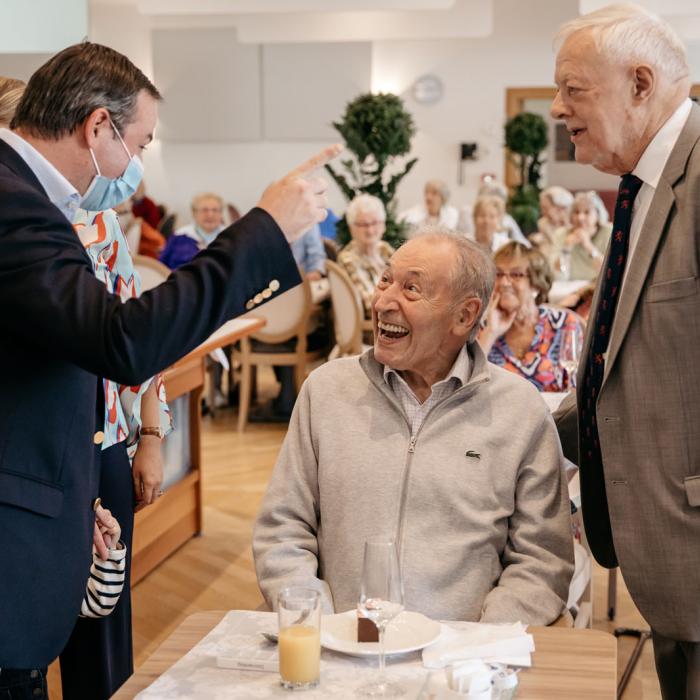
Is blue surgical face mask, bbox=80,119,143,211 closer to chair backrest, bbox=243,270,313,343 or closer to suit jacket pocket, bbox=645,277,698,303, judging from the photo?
suit jacket pocket, bbox=645,277,698,303

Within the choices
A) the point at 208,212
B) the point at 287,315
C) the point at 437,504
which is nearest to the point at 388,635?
the point at 437,504

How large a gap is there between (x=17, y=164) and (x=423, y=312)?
0.89 metres

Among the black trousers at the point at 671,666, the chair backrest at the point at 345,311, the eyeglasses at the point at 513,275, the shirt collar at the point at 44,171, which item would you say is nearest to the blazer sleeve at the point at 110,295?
the shirt collar at the point at 44,171

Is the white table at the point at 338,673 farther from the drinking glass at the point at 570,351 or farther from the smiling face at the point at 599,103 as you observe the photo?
the drinking glass at the point at 570,351

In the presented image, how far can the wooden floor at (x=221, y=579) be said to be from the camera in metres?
3.33

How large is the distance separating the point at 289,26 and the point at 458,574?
36.0 feet

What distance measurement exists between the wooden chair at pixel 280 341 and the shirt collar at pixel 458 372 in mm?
3940

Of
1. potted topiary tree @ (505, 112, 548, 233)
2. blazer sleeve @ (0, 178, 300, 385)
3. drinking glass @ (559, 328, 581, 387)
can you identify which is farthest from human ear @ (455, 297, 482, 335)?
potted topiary tree @ (505, 112, 548, 233)

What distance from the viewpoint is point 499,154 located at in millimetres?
12586

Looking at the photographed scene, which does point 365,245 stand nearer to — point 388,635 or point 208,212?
point 208,212

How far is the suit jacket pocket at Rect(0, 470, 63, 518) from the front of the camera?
148cm

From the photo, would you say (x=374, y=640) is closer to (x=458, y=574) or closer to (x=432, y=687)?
(x=432, y=687)

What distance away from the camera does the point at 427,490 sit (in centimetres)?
196

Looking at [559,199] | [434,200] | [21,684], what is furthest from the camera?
Answer: [434,200]
